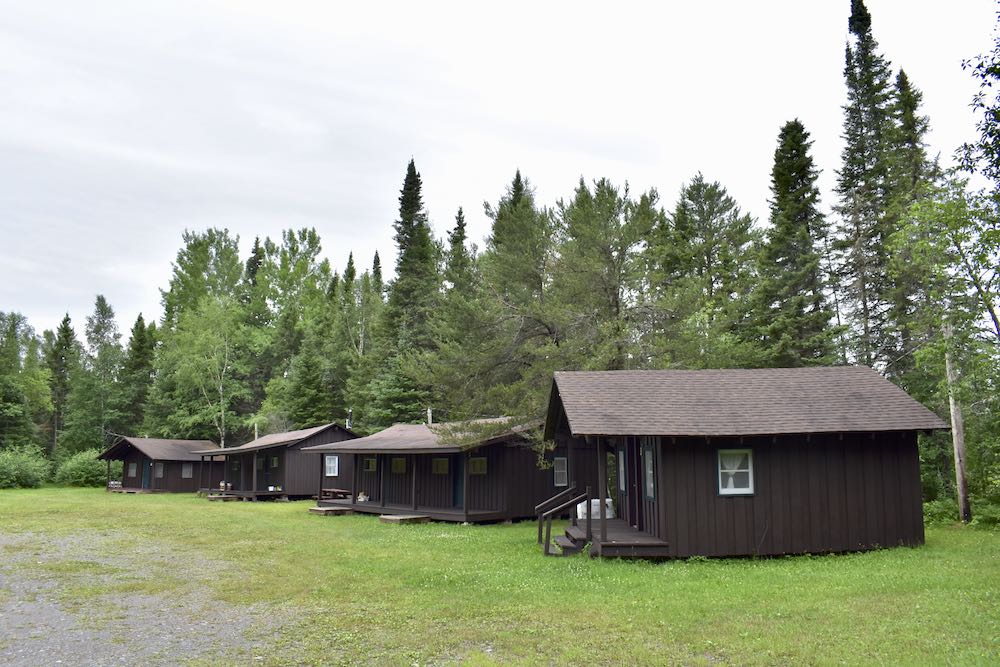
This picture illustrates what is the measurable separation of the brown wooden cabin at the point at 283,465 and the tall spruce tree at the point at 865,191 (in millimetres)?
22498

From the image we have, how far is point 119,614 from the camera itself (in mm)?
9508

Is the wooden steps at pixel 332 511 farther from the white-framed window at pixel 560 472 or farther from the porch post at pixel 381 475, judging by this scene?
the white-framed window at pixel 560 472

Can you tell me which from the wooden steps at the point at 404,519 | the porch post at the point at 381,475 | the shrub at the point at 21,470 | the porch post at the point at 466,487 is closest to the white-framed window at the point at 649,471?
the porch post at the point at 466,487

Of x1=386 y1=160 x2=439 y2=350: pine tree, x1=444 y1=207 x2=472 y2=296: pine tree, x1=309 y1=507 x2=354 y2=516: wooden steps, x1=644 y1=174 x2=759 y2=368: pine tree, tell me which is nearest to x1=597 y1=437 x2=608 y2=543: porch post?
x1=644 y1=174 x2=759 y2=368: pine tree

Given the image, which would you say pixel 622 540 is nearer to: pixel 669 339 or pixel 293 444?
pixel 669 339

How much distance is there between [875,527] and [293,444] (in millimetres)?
26227

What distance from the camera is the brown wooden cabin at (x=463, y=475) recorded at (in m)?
22.2

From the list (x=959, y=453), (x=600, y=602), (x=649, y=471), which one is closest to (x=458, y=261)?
(x=959, y=453)

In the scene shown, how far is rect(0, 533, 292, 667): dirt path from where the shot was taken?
761 centimetres

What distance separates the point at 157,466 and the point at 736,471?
37603 millimetres

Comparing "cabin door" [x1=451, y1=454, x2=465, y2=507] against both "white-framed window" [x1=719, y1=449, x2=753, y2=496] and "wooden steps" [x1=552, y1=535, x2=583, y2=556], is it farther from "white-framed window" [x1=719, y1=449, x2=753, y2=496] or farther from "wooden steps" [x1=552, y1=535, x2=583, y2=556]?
"white-framed window" [x1=719, y1=449, x2=753, y2=496]

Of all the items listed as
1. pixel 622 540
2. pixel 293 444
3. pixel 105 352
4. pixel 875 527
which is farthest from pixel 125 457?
pixel 875 527

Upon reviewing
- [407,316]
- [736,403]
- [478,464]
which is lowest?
[478,464]

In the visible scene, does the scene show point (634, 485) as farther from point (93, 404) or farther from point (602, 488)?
point (93, 404)
